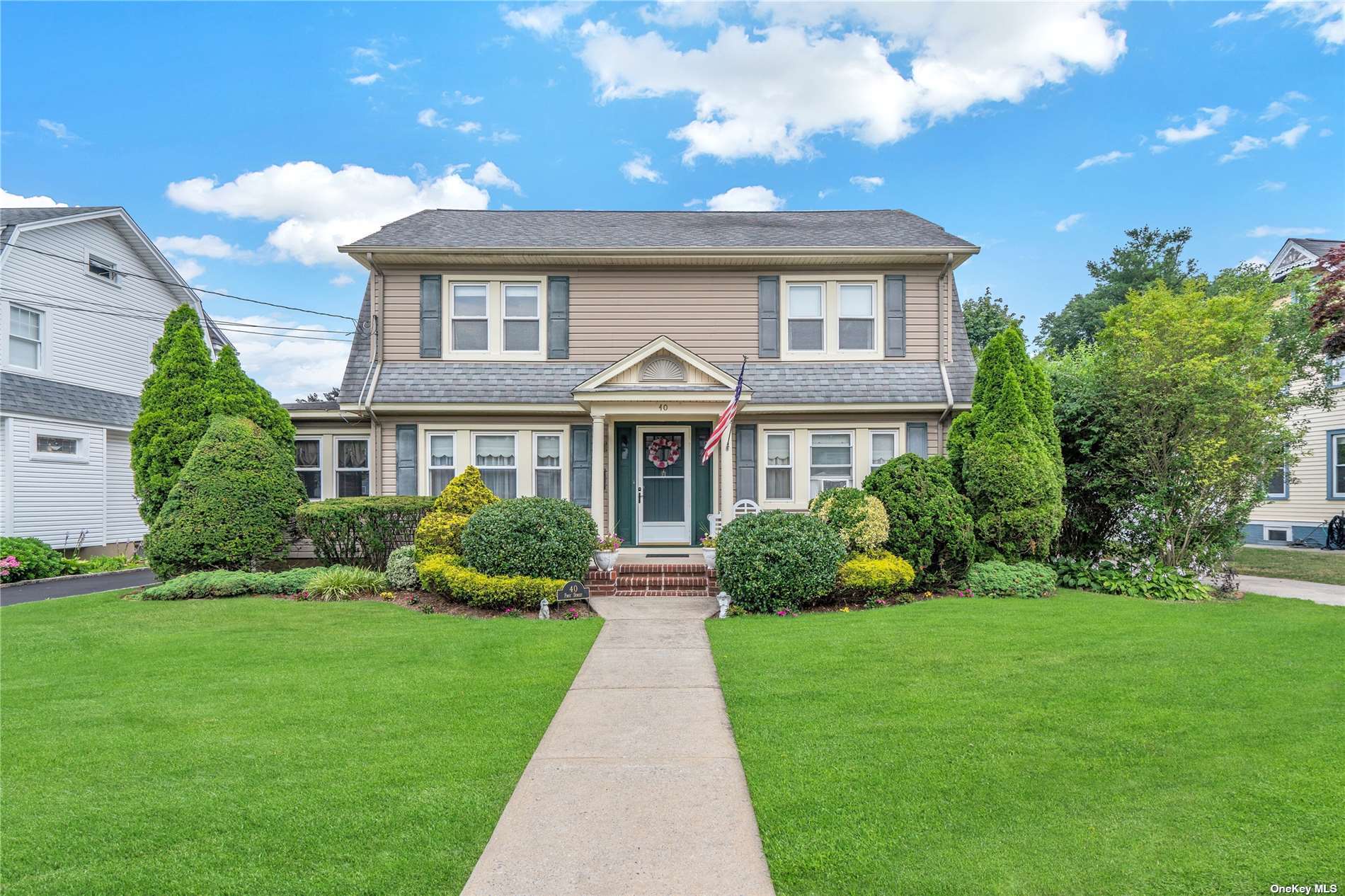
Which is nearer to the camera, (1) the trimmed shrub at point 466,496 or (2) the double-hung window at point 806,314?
(1) the trimmed shrub at point 466,496

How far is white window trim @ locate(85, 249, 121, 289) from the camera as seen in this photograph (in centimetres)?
1642

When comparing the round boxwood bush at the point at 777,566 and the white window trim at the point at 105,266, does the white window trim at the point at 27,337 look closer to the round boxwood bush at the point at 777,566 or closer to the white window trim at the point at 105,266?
the white window trim at the point at 105,266

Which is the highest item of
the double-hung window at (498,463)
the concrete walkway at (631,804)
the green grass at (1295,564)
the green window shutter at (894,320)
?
the green window shutter at (894,320)

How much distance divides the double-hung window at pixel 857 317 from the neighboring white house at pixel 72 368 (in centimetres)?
1600

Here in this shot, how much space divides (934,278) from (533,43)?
359 inches

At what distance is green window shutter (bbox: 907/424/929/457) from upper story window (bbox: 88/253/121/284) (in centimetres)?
1992

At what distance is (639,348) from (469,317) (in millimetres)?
3443

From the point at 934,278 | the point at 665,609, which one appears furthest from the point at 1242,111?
the point at 665,609

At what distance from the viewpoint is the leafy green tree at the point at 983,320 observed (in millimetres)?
28125

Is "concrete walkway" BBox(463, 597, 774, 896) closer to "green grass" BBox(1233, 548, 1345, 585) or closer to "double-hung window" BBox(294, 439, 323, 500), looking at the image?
"double-hung window" BBox(294, 439, 323, 500)

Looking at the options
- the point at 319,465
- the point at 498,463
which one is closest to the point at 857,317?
the point at 498,463

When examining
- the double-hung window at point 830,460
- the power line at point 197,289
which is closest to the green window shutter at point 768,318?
the double-hung window at point 830,460

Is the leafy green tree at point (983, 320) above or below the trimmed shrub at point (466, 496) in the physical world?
above

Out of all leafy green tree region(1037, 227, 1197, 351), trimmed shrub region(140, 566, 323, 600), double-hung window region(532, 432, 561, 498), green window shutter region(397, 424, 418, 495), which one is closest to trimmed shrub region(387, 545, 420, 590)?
trimmed shrub region(140, 566, 323, 600)
